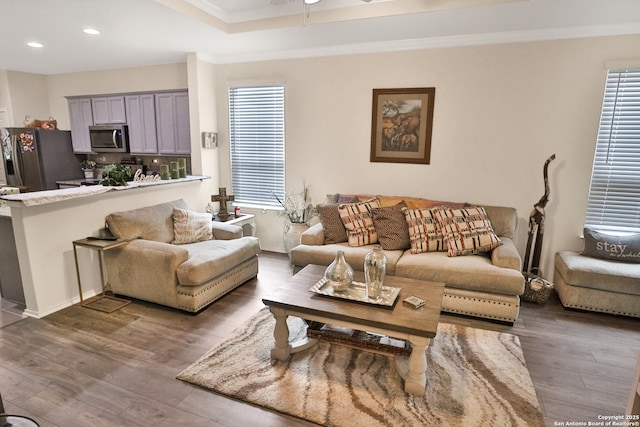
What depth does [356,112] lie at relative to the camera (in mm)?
4305

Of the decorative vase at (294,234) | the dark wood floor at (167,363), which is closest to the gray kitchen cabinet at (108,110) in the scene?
the decorative vase at (294,234)

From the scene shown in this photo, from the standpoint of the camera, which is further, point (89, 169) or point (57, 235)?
point (89, 169)

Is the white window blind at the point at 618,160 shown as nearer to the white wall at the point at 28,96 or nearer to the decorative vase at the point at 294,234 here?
the decorative vase at the point at 294,234

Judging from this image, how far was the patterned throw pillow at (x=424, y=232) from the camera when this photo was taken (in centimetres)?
350

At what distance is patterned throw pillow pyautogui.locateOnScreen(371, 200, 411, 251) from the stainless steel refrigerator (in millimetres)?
5410

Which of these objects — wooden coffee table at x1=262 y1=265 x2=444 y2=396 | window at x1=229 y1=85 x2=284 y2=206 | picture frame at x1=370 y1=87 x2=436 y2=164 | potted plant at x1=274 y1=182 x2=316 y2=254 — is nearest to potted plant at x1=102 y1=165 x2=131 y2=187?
window at x1=229 y1=85 x2=284 y2=206

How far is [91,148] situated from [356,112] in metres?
4.49

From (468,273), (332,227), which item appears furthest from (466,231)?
(332,227)

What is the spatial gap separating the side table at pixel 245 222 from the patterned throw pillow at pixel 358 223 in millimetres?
1455

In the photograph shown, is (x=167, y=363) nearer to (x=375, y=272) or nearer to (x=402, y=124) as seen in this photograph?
(x=375, y=272)

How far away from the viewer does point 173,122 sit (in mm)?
5066

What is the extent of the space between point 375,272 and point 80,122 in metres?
5.88

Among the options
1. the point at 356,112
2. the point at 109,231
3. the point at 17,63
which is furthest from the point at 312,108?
the point at 17,63

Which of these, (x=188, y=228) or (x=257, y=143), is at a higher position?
(x=257, y=143)
